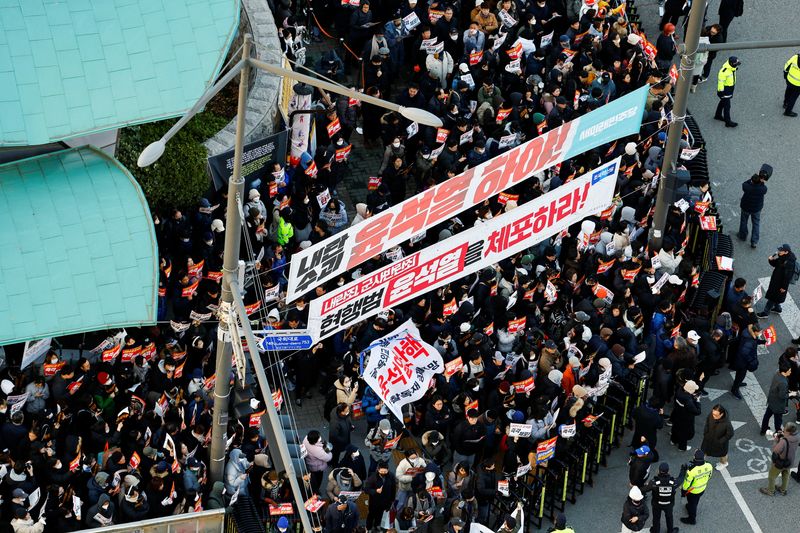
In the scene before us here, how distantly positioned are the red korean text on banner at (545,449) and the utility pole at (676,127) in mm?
4966

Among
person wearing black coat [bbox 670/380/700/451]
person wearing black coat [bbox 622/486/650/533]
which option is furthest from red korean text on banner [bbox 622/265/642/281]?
person wearing black coat [bbox 622/486/650/533]

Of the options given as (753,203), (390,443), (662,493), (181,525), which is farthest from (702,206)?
(181,525)

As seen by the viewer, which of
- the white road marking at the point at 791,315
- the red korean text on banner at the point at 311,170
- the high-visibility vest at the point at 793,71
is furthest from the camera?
the high-visibility vest at the point at 793,71

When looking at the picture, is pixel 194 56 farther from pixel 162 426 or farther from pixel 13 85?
pixel 162 426

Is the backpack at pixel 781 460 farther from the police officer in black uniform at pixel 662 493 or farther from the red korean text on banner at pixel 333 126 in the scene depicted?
the red korean text on banner at pixel 333 126

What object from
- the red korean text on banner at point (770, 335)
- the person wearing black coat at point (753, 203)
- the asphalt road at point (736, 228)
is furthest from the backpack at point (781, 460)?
the person wearing black coat at point (753, 203)

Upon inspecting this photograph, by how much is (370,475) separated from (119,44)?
8352mm

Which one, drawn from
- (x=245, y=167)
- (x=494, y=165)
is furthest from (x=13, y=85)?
(x=494, y=165)

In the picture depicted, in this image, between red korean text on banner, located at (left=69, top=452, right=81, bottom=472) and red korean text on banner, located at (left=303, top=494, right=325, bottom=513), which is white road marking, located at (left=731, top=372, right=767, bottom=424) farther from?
red korean text on banner, located at (left=69, top=452, right=81, bottom=472)

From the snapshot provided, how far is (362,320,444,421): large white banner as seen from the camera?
2561cm

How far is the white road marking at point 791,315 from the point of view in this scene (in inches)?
1168

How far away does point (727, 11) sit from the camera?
3559 cm

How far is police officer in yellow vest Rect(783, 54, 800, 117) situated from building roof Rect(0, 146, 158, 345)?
14993 millimetres

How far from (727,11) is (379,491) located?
1616 cm
